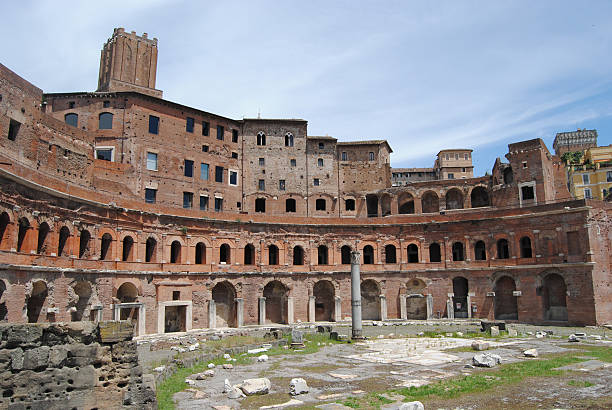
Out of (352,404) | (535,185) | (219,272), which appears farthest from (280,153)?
(352,404)

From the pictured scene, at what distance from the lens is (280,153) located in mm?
47688

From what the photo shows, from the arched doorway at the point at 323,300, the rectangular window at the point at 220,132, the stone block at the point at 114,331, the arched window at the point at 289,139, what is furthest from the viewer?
the arched window at the point at 289,139

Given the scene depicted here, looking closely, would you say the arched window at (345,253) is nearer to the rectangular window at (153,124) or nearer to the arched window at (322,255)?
the arched window at (322,255)

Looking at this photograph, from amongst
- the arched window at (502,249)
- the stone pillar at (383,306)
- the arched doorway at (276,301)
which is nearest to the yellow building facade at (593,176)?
the arched window at (502,249)

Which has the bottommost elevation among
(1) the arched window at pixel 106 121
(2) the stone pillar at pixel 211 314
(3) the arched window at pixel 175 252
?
(2) the stone pillar at pixel 211 314

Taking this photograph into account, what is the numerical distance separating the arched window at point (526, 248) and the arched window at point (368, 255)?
12.4 metres

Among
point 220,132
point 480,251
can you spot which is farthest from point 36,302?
point 480,251

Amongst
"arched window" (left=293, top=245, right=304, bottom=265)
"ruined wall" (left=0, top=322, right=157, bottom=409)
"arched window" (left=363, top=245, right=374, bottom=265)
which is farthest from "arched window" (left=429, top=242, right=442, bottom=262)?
"ruined wall" (left=0, top=322, right=157, bottom=409)

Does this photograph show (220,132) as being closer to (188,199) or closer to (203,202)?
(203,202)

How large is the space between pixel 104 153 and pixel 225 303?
1542 cm

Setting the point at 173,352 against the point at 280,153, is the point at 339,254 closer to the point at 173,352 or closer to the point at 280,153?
the point at 280,153

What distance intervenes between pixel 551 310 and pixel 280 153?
26777 millimetres

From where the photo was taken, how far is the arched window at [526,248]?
40.2 m

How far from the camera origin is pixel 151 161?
4034 centimetres
